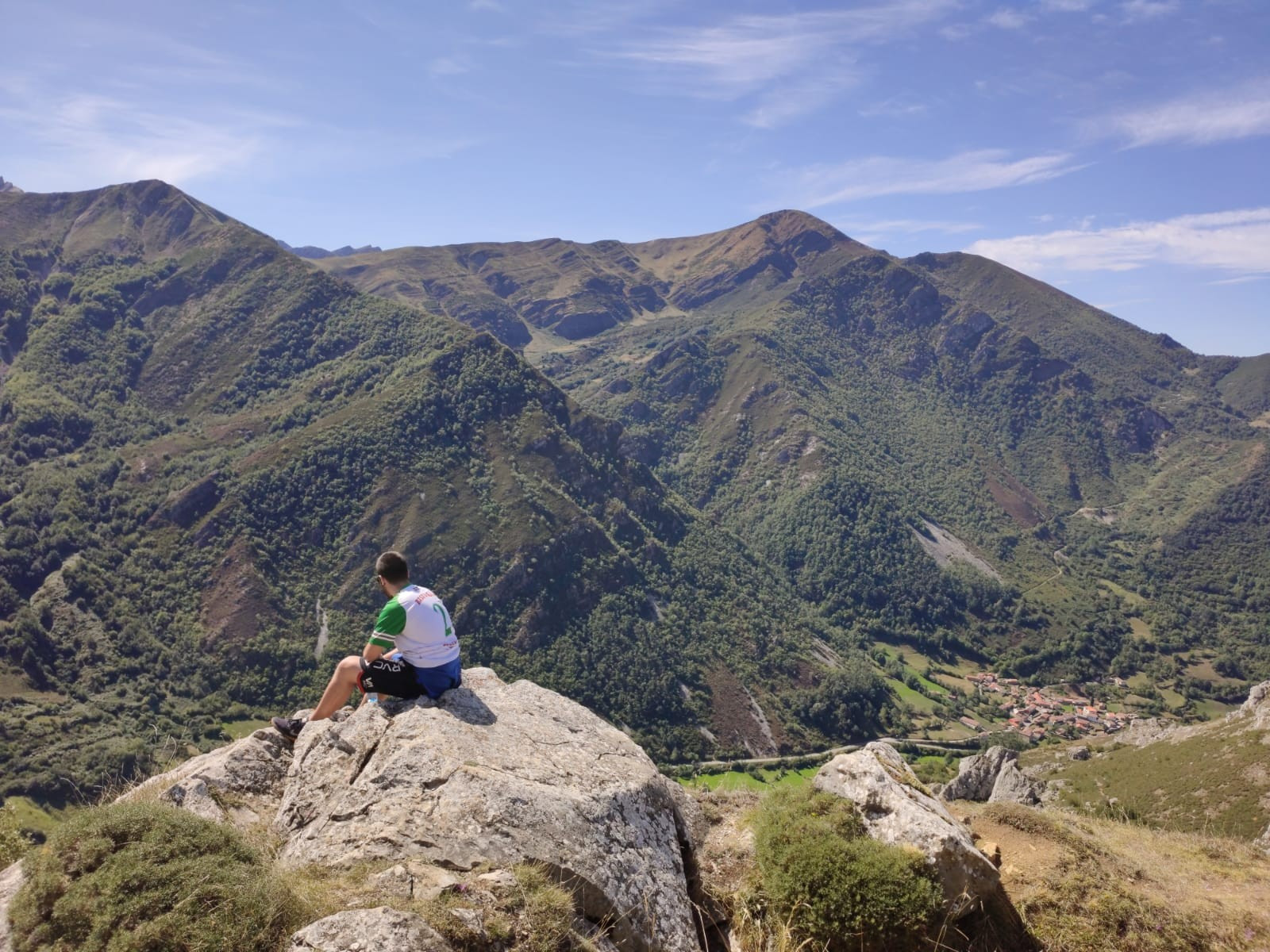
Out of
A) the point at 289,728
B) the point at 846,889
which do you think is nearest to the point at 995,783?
the point at 846,889

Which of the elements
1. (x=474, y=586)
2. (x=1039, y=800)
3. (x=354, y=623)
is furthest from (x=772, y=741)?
(x=1039, y=800)

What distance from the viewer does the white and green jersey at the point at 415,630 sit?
11.3 meters

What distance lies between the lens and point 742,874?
11.1 m

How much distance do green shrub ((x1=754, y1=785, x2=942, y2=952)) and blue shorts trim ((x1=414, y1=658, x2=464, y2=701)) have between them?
614cm

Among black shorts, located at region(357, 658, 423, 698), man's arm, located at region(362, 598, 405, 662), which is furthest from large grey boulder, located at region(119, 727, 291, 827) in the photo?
man's arm, located at region(362, 598, 405, 662)

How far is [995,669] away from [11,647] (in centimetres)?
24164

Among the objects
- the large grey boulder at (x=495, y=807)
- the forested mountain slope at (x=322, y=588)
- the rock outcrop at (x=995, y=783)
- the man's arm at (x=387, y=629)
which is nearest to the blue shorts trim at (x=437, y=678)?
the large grey boulder at (x=495, y=807)

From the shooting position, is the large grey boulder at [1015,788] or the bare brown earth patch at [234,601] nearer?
the large grey boulder at [1015,788]

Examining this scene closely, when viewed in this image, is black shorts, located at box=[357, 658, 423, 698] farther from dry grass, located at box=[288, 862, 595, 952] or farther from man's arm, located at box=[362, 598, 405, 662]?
dry grass, located at box=[288, 862, 595, 952]

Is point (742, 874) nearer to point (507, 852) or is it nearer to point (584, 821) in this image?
point (584, 821)

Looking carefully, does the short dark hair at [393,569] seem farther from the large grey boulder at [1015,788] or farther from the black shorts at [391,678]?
the large grey boulder at [1015,788]

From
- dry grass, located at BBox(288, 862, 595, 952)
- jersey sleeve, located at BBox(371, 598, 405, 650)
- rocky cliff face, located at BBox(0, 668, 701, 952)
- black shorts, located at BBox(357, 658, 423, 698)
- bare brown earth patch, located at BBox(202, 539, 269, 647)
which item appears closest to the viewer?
dry grass, located at BBox(288, 862, 595, 952)

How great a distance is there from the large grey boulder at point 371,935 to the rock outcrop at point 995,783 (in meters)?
33.3

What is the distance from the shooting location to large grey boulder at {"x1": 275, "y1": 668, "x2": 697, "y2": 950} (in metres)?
8.26
